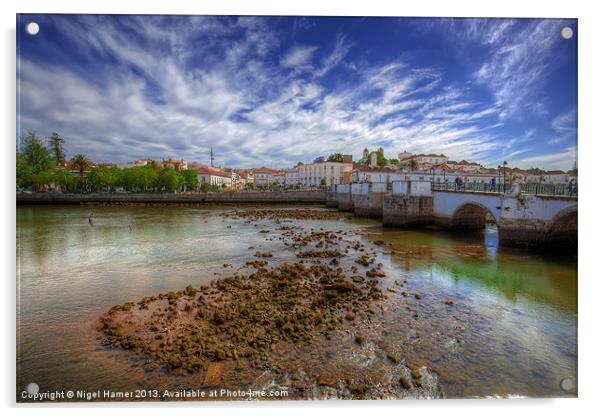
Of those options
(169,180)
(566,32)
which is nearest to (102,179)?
(169,180)

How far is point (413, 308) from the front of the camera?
16.8 feet

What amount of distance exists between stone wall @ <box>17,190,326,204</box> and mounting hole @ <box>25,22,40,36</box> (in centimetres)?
3497

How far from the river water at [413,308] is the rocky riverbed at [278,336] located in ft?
0.66

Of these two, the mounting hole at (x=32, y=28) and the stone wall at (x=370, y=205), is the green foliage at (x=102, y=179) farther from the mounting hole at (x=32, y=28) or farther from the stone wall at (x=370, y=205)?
the mounting hole at (x=32, y=28)

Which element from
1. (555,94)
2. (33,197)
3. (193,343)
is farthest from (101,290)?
(33,197)

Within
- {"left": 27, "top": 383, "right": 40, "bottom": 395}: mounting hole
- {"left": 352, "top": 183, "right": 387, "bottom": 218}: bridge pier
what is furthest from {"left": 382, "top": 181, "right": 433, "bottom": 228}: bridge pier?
{"left": 27, "top": 383, "right": 40, "bottom": 395}: mounting hole

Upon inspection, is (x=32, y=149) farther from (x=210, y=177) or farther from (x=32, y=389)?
(x=210, y=177)

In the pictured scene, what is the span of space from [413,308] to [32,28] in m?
6.53

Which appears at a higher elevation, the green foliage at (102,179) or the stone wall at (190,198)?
the green foliage at (102,179)

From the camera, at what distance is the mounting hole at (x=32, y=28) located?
3.48 metres

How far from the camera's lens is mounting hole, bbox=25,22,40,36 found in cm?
Answer: 348

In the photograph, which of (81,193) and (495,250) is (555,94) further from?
(81,193)

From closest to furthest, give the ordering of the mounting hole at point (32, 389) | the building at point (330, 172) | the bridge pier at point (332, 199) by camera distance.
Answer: the mounting hole at point (32, 389), the bridge pier at point (332, 199), the building at point (330, 172)

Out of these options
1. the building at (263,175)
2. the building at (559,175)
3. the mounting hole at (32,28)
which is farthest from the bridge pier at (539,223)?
the building at (263,175)
